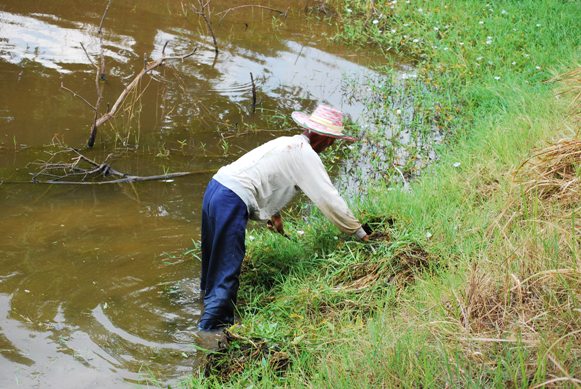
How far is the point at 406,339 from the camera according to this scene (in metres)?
3.53

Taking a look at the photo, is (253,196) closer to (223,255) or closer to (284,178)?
(284,178)

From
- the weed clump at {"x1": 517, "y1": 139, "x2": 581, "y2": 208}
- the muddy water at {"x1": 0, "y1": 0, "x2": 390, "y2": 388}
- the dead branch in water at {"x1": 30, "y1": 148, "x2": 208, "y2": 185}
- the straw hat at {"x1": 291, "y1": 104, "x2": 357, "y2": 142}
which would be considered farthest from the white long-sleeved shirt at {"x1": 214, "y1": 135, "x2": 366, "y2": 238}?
the dead branch in water at {"x1": 30, "y1": 148, "x2": 208, "y2": 185}

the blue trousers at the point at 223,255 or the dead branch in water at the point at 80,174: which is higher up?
the blue trousers at the point at 223,255

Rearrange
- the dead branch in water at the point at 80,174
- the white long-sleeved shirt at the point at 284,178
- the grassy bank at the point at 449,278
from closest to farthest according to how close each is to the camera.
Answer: the grassy bank at the point at 449,278
the white long-sleeved shirt at the point at 284,178
the dead branch in water at the point at 80,174

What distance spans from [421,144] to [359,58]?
9.61ft

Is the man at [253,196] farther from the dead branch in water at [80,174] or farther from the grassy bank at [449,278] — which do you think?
the dead branch in water at [80,174]

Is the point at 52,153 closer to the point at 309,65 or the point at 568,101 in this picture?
the point at 309,65

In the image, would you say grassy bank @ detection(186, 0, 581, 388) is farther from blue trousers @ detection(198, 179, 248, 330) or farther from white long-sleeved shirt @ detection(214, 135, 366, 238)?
white long-sleeved shirt @ detection(214, 135, 366, 238)

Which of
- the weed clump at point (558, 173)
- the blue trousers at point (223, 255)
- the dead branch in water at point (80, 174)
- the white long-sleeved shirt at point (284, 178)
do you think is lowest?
the dead branch in water at point (80, 174)

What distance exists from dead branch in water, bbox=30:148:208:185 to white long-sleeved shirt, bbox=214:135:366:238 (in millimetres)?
2319

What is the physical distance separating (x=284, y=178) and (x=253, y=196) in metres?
0.23

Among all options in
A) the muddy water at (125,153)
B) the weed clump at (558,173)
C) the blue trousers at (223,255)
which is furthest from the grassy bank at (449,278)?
the muddy water at (125,153)

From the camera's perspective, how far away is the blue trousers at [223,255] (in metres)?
4.51

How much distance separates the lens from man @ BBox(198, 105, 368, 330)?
4555 mm
